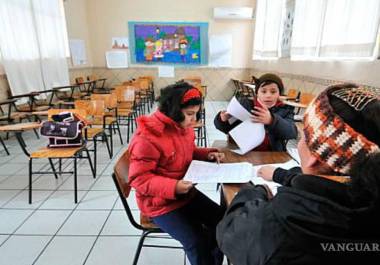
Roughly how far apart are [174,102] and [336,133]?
752mm

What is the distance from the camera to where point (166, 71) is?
7102 mm

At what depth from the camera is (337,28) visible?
9.07 ft

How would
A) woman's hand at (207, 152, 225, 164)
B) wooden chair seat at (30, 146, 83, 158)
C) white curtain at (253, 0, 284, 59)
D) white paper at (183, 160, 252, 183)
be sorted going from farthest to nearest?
white curtain at (253, 0, 284, 59) → wooden chair seat at (30, 146, 83, 158) → woman's hand at (207, 152, 225, 164) → white paper at (183, 160, 252, 183)

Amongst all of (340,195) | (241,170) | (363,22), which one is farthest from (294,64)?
(340,195)

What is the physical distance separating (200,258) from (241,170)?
0.43m

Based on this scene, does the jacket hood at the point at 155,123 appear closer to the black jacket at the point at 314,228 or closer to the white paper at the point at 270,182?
the white paper at the point at 270,182

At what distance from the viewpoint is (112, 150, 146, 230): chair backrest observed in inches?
42.7

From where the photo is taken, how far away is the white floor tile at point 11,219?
1884 mm

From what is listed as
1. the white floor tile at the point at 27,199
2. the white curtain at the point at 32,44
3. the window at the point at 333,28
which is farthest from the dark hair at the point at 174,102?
the white curtain at the point at 32,44

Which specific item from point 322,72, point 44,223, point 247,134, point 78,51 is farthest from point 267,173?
point 78,51

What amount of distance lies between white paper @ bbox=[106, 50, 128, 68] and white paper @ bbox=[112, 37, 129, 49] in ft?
0.44

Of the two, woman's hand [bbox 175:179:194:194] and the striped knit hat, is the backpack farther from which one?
the striped knit hat

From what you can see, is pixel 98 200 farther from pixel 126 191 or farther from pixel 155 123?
pixel 155 123

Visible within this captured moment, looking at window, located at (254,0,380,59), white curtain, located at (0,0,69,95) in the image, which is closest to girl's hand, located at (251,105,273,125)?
window, located at (254,0,380,59)
